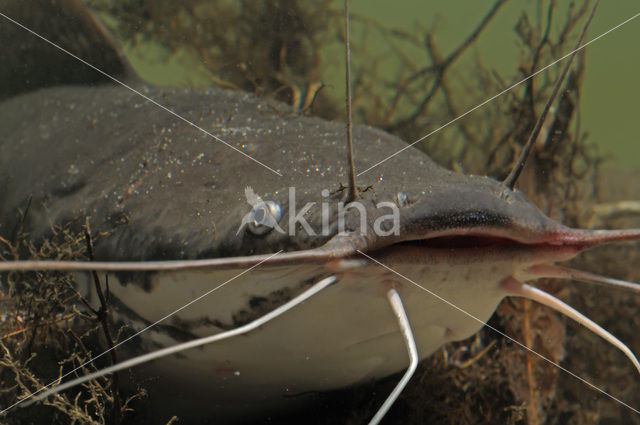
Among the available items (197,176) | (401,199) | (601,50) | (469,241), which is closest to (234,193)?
(197,176)

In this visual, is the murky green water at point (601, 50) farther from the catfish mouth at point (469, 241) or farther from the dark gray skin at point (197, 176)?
the catfish mouth at point (469, 241)

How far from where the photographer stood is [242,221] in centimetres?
144

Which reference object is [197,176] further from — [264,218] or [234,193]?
[264,218]

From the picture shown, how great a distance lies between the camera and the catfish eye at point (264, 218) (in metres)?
1.36

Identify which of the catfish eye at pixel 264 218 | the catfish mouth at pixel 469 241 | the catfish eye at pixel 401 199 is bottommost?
the catfish mouth at pixel 469 241

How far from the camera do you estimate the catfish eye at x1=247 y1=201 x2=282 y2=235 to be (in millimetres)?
1364

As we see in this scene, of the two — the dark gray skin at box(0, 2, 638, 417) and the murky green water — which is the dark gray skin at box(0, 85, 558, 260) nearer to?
the dark gray skin at box(0, 2, 638, 417)

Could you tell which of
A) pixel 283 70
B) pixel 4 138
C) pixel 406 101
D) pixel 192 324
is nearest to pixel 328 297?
pixel 192 324

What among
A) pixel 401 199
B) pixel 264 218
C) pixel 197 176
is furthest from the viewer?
pixel 197 176

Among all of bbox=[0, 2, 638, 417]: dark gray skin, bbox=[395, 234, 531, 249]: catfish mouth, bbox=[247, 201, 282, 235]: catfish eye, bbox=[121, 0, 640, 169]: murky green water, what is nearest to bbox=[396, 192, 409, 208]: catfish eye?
bbox=[0, 2, 638, 417]: dark gray skin

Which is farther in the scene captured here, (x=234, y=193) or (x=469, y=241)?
(x=234, y=193)

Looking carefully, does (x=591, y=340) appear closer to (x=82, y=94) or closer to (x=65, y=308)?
(x=65, y=308)

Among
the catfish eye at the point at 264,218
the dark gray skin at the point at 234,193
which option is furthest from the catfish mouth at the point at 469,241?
the catfish eye at the point at 264,218

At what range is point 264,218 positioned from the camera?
4.53ft
